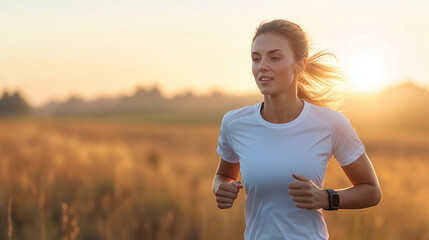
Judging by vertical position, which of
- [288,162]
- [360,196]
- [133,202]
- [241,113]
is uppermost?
[241,113]

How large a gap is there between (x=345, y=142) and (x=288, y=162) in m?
0.30

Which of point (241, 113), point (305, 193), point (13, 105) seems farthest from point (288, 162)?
point (13, 105)

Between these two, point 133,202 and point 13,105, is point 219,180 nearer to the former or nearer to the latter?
point 133,202

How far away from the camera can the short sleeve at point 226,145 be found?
2604 mm

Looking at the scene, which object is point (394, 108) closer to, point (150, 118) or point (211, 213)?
point (150, 118)

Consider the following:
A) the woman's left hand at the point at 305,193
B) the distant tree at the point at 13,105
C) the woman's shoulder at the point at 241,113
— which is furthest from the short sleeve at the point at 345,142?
the distant tree at the point at 13,105

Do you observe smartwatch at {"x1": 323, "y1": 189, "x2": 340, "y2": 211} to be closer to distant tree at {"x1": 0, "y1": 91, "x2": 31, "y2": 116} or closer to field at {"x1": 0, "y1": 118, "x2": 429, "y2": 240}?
field at {"x1": 0, "y1": 118, "x2": 429, "y2": 240}

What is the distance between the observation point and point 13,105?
4434 cm

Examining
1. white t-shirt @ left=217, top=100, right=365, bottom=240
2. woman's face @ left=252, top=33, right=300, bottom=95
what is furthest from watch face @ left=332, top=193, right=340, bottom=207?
woman's face @ left=252, top=33, right=300, bottom=95

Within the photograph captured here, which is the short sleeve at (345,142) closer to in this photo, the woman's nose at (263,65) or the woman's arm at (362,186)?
the woman's arm at (362,186)

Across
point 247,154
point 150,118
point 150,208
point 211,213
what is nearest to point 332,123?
point 247,154

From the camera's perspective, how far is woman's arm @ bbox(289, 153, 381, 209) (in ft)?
7.07

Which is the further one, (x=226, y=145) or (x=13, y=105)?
(x=13, y=105)

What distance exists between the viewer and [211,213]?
6328 millimetres
